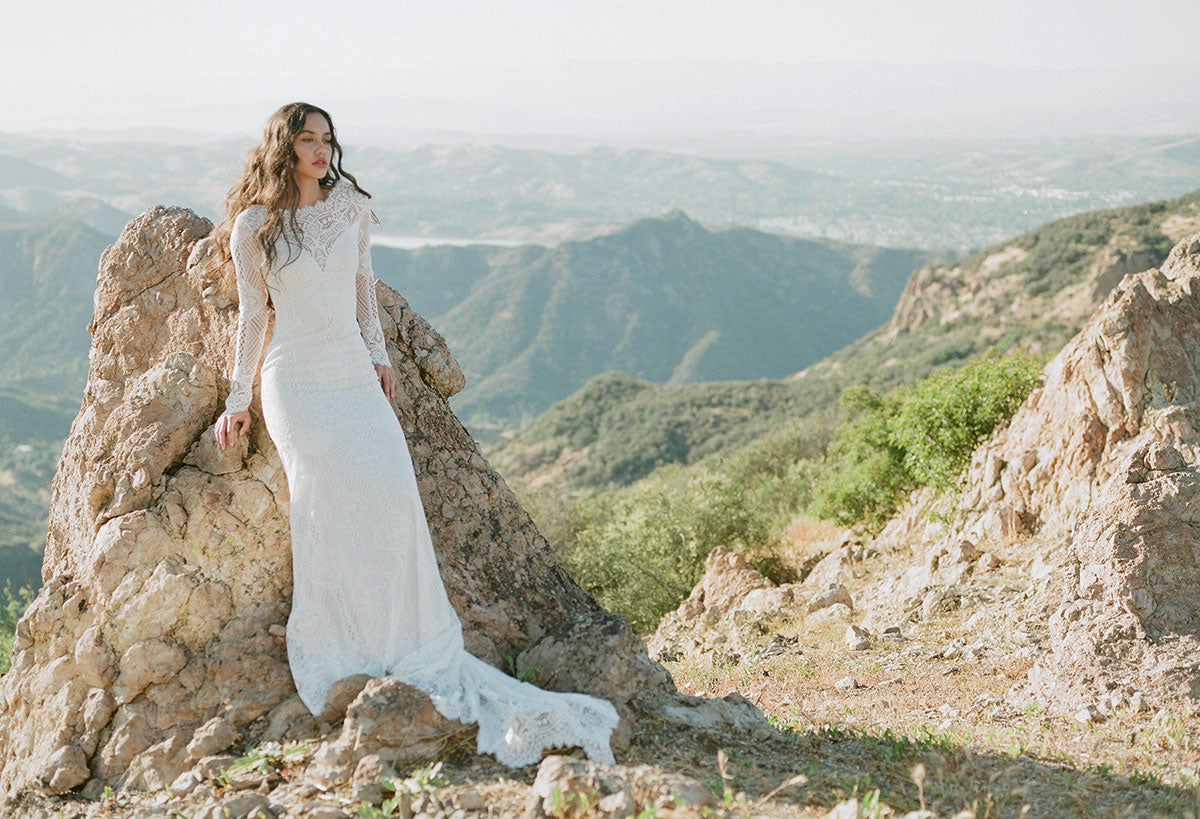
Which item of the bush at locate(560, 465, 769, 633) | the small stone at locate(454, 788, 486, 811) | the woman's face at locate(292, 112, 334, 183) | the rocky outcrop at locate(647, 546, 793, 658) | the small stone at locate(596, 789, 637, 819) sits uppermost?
the woman's face at locate(292, 112, 334, 183)

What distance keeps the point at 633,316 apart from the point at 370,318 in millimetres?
177018

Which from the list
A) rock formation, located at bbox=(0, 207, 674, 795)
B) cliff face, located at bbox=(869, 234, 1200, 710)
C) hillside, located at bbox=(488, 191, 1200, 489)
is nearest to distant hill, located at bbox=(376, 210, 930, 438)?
hillside, located at bbox=(488, 191, 1200, 489)

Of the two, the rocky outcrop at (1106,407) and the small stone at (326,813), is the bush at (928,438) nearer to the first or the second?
the rocky outcrop at (1106,407)

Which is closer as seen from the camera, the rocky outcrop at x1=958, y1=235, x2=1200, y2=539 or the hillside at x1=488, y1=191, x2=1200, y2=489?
the rocky outcrop at x1=958, y1=235, x2=1200, y2=539

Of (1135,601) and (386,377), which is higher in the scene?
(386,377)

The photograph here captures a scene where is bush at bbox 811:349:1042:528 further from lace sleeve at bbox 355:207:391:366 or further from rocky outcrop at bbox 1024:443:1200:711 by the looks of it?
lace sleeve at bbox 355:207:391:366

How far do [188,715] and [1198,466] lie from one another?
6256mm

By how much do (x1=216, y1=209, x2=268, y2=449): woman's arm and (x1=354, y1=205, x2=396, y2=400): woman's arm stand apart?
53 centimetres

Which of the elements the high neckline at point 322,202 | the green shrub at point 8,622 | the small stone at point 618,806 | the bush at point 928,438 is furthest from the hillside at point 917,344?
the small stone at point 618,806

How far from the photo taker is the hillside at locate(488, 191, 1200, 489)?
59094 millimetres

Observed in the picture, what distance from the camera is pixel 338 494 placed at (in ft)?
14.5

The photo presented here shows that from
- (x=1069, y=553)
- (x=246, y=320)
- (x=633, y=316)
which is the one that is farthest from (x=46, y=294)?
(x=1069, y=553)

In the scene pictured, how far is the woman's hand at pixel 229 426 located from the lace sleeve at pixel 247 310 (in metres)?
0.03

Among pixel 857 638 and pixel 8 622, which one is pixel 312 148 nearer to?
pixel 857 638
